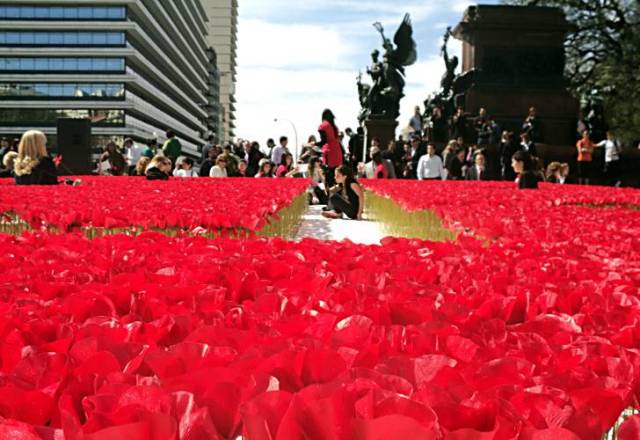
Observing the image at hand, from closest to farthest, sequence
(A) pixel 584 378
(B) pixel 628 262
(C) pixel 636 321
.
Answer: (A) pixel 584 378
(C) pixel 636 321
(B) pixel 628 262

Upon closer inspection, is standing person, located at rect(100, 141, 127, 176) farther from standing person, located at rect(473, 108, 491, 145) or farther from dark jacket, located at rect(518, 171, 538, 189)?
dark jacket, located at rect(518, 171, 538, 189)

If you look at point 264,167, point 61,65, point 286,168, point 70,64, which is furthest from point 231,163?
point 61,65

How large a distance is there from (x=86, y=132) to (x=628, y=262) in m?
30.7

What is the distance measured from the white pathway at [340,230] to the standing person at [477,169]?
9626mm

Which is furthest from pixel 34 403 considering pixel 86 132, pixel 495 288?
pixel 86 132

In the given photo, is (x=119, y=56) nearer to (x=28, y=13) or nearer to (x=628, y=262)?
(x=28, y=13)

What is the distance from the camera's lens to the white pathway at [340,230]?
11.2m

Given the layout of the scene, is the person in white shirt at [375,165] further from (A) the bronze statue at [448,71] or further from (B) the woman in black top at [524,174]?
(A) the bronze statue at [448,71]

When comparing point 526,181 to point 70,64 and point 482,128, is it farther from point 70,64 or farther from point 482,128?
point 70,64

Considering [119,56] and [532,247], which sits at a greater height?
[119,56]

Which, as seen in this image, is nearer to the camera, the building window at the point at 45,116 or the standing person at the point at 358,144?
the standing person at the point at 358,144

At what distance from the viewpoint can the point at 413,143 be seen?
2997 cm

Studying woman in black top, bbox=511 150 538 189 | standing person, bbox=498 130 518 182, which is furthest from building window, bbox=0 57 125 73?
woman in black top, bbox=511 150 538 189

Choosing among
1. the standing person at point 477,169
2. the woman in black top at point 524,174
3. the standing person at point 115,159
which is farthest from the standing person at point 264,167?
the woman in black top at point 524,174
